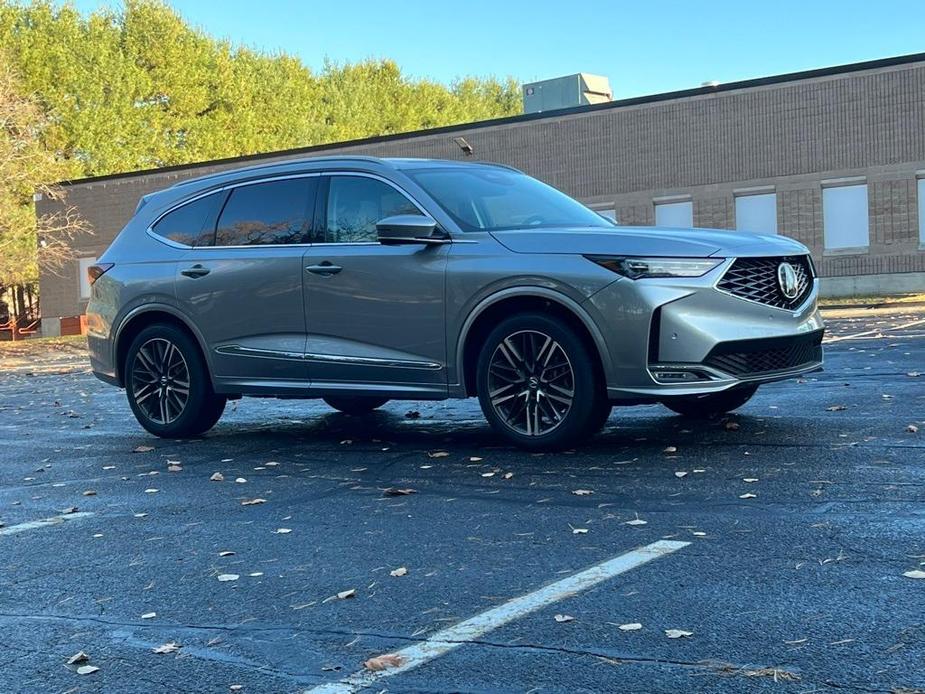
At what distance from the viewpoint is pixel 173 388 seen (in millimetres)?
9531

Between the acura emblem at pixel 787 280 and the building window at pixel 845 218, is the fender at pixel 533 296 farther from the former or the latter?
the building window at pixel 845 218

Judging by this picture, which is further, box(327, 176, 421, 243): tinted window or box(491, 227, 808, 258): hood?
box(327, 176, 421, 243): tinted window

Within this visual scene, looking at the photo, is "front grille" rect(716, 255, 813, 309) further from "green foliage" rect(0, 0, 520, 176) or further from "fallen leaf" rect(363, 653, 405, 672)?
"green foliage" rect(0, 0, 520, 176)

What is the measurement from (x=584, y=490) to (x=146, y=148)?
176 feet

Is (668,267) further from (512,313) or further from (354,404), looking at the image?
(354,404)

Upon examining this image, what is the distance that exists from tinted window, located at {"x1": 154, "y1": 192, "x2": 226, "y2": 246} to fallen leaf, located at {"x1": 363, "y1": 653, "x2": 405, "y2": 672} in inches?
241

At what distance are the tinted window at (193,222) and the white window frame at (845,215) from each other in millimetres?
26869

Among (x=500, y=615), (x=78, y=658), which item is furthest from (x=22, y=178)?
(x=500, y=615)

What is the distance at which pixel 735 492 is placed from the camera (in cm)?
600

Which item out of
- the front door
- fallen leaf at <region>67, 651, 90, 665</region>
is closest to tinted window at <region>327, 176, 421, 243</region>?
the front door

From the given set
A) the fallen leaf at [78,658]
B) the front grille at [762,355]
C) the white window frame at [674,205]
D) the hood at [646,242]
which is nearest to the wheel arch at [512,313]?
the hood at [646,242]

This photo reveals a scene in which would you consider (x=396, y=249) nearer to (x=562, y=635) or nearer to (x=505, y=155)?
(x=562, y=635)

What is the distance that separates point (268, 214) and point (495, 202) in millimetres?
1746

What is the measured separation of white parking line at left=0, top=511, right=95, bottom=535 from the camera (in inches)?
245
